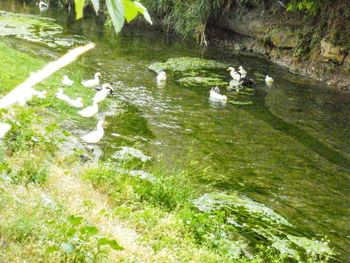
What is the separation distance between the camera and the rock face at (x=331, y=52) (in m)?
18.9

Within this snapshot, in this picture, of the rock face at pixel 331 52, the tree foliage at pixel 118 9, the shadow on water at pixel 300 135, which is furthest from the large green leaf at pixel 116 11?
the rock face at pixel 331 52

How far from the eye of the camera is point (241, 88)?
1642 centimetres

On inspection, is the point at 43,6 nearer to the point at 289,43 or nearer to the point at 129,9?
the point at 289,43

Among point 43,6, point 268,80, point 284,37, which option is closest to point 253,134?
point 268,80

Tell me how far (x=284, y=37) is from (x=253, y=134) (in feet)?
35.8

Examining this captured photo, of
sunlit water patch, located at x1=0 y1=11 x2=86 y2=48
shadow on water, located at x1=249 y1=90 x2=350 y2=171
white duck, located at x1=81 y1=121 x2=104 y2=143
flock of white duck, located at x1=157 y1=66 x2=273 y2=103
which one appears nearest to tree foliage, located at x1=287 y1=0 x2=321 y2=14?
flock of white duck, located at x1=157 y1=66 x2=273 y2=103

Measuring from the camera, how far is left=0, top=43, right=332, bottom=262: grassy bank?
13.2 ft

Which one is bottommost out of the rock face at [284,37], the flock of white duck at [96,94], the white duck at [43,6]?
the white duck at [43,6]

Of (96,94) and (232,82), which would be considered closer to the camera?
(96,94)

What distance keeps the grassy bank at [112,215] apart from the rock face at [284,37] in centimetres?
1452

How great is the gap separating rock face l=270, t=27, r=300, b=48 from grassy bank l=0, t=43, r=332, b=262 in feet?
47.6

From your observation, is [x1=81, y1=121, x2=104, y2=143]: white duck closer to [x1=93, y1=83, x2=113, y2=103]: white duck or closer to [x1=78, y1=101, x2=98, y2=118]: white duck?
[x1=78, y1=101, x2=98, y2=118]: white duck

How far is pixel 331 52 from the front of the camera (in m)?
19.2

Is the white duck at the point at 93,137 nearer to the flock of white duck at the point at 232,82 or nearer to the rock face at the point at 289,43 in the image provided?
the flock of white duck at the point at 232,82
